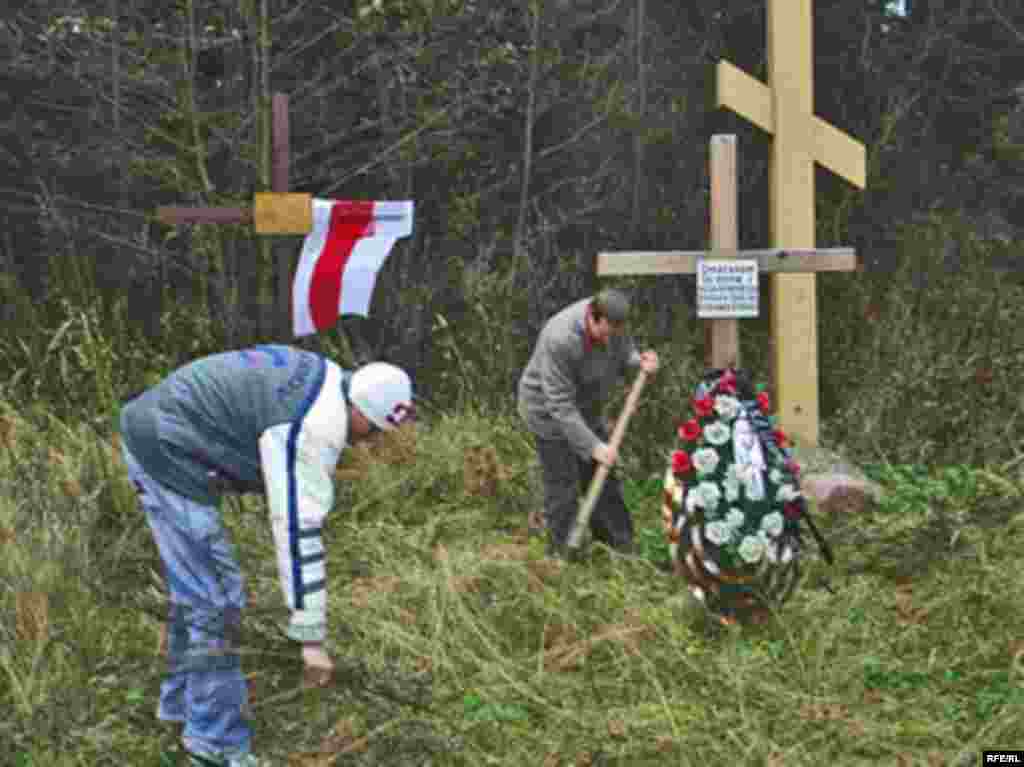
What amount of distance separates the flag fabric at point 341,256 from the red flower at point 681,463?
8.83ft

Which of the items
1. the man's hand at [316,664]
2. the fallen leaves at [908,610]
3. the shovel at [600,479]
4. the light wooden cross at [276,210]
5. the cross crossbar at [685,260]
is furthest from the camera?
the cross crossbar at [685,260]

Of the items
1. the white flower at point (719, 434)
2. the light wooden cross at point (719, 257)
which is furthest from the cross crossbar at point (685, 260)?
the white flower at point (719, 434)

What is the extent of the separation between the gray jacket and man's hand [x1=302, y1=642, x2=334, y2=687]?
7.15 ft

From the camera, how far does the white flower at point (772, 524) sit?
4.96 metres

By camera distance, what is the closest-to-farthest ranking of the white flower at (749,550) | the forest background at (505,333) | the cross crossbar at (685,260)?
1. the forest background at (505,333)
2. the white flower at (749,550)
3. the cross crossbar at (685,260)

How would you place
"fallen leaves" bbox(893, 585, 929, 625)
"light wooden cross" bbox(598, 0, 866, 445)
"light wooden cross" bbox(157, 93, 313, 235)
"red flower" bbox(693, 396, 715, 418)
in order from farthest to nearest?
"light wooden cross" bbox(598, 0, 866, 445) → "light wooden cross" bbox(157, 93, 313, 235) → "fallen leaves" bbox(893, 585, 929, 625) → "red flower" bbox(693, 396, 715, 418)

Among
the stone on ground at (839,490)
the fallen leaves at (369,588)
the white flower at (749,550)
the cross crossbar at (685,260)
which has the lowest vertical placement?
the fallen leaves at (369,588)

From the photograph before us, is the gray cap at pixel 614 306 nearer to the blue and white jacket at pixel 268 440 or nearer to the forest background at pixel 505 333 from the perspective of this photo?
the forest background at pixel 505 333

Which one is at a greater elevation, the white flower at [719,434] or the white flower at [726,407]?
the white flower at [726,407]

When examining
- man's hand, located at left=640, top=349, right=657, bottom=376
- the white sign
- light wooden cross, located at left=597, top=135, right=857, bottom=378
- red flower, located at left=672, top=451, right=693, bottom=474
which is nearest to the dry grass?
red flower, located at left=672, top=451, right=693, bottom=474

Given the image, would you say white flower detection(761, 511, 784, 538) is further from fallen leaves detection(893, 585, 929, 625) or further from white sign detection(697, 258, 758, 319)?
white sign detection(697, 258, 758, 319)

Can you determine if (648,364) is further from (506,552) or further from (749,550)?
(749,550)

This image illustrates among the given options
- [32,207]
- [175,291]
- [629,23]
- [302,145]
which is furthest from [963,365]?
[32,207]

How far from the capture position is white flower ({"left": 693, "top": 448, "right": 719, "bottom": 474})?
499cm
